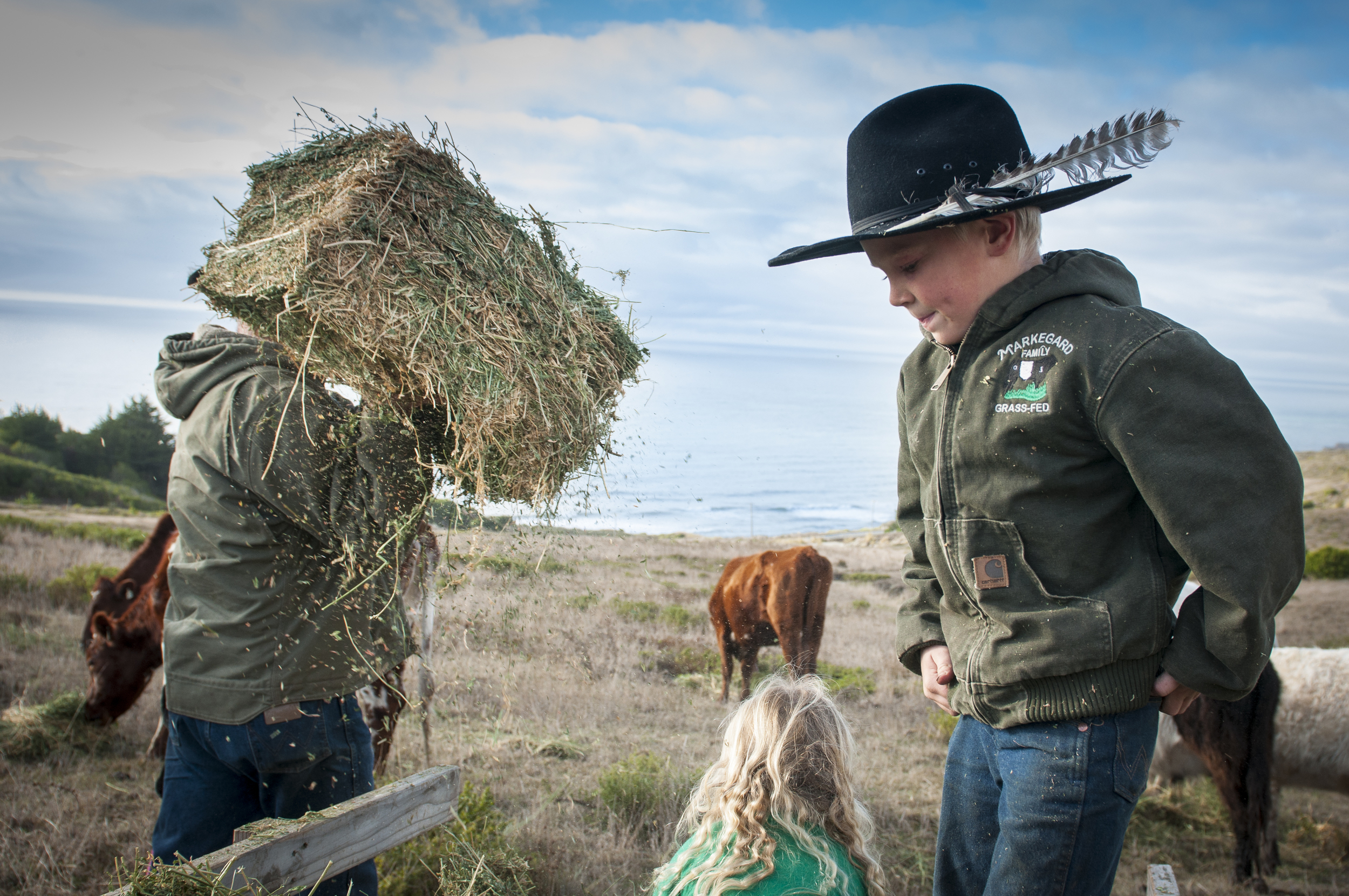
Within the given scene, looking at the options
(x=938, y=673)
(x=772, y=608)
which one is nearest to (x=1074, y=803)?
(x=938, y=673)

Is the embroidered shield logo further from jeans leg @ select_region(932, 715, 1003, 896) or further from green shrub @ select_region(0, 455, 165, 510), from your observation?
green shrub @ select_region(0, 455, 165, 510)

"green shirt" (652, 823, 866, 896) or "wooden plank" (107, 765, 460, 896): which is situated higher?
"green shirt" (652, 823, 866, 896)

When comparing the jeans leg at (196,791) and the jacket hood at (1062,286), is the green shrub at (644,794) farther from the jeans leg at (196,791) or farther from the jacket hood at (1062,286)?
the jacket hood at (1062,286)

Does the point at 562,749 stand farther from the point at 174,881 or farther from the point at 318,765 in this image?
the point at 174,881

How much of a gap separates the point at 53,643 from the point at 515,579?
630 centimetres

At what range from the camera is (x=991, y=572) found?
1635mm

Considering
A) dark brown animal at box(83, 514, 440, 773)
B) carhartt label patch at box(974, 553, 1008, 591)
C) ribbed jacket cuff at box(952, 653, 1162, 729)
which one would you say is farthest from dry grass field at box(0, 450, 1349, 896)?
ribbed jacket cuff at box(952, 653, 1162, 729)

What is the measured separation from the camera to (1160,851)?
181 inches

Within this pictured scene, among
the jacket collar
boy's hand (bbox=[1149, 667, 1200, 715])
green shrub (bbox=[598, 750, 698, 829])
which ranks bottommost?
green shrub (bbox=[598, 750, 698, 829])

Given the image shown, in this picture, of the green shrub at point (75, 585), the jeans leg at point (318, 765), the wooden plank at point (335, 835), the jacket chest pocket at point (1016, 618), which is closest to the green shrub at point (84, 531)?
the green shrub at point (75, 585)

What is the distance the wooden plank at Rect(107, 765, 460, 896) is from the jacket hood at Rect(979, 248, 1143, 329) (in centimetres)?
215

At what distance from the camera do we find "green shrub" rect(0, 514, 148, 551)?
1241 cm

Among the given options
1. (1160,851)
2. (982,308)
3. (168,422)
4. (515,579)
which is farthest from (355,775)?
(168,422)

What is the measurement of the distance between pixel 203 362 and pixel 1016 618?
2.47 metres
